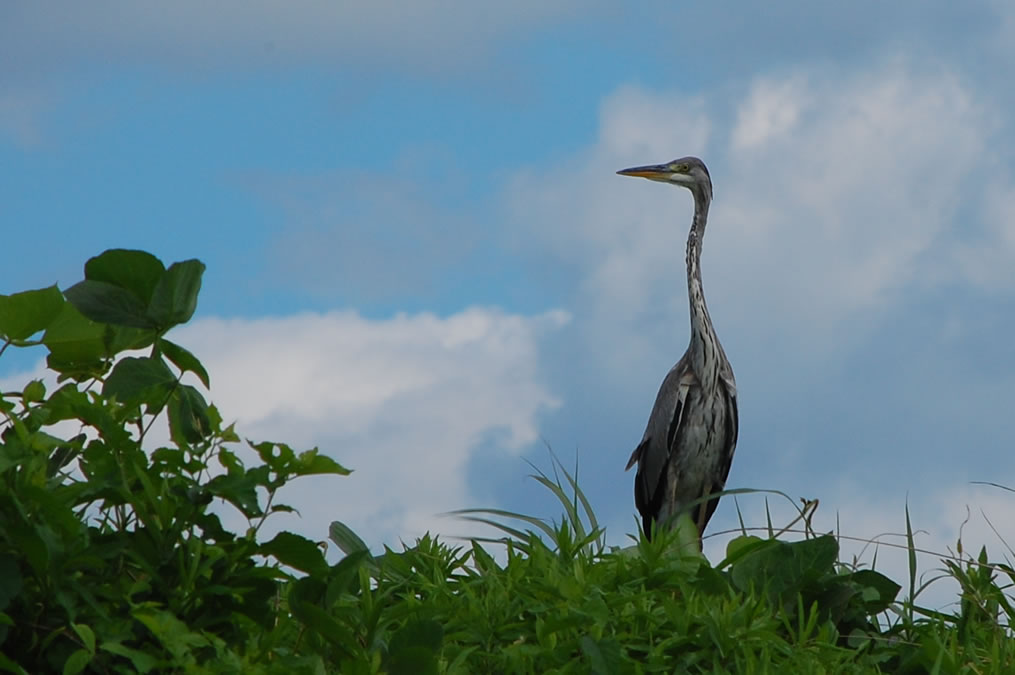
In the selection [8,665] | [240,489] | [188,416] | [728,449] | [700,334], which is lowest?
[8,665]

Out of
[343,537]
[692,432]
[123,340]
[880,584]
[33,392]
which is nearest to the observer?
[33,392]

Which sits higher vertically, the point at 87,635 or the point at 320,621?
the point at 320,621

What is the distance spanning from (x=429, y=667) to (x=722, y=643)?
890 mm

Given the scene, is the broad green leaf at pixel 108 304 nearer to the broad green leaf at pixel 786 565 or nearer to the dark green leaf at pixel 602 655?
the dark green leaf at pixel 602 655

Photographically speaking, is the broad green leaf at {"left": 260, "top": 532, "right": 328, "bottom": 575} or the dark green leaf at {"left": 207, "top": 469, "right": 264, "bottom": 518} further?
the broad green leaf at {"left": 260, "top": 532, "right": 328, "bottom": 575}

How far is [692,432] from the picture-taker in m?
8.30

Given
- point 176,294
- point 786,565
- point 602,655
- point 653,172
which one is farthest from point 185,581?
point 653,172

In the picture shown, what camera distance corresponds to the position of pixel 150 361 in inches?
99.7

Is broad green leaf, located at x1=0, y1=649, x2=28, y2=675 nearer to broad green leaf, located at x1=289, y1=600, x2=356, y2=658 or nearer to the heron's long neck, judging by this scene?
broad green leaf, located at x1=289, y1=600, x2=356, y2=658

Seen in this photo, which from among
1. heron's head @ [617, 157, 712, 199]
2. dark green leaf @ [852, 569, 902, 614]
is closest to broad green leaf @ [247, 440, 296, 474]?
dark green leaf @ [852, 569, 902, 614]

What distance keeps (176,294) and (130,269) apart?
0.37 ft

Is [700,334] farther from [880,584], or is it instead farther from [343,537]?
[343,537]

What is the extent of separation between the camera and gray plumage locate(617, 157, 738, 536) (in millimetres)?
8336

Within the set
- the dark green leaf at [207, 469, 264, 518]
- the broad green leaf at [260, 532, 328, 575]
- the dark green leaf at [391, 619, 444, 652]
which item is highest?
the dark green leaf at [207, 469, 264, 518]
